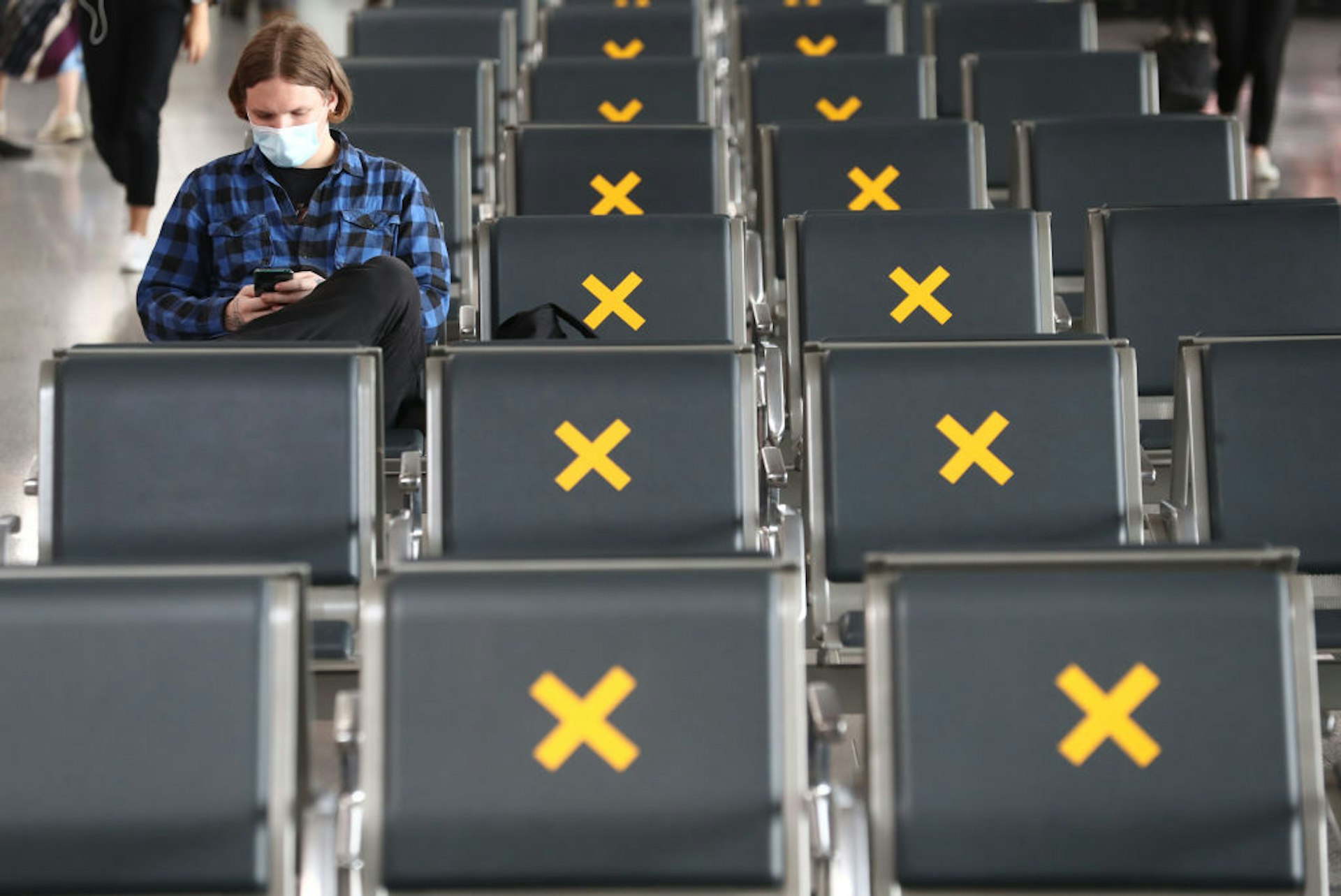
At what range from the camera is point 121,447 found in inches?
112

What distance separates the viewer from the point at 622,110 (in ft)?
17.8

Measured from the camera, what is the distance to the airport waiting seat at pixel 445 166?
451cm

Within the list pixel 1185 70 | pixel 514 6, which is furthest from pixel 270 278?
pixel 1185 70

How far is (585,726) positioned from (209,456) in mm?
1041

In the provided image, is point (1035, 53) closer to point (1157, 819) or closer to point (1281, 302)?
point (1281, 302)

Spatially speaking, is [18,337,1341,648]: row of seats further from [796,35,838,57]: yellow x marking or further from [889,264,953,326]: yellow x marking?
[796,35,838,57]: yellow x marking

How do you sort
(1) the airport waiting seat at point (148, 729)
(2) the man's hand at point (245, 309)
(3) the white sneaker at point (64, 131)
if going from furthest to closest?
(3) the white sneaker at point (64, 131), (2) the man's hand at point (245, 309), (1) the airport waiting seat at point (148, 729)

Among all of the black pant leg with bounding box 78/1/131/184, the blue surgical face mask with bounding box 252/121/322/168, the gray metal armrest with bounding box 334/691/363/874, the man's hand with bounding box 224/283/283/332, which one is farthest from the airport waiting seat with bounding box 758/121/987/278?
the gray metal armrest with bounding box 334/691/363/874

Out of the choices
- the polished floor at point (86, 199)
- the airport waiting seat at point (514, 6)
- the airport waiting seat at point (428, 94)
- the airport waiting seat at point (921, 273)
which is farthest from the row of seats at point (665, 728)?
the airport waiting seat at point (514, 6)

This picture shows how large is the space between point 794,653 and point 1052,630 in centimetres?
27

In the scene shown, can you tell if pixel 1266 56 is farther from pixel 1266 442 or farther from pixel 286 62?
pixel 286 62

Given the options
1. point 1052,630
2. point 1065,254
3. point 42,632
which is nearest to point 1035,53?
point 1065,254

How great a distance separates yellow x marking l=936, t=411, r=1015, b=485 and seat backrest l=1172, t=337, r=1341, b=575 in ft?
1.02

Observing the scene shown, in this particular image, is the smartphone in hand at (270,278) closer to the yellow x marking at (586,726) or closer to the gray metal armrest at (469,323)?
the gray metal armrest at (469,323)
